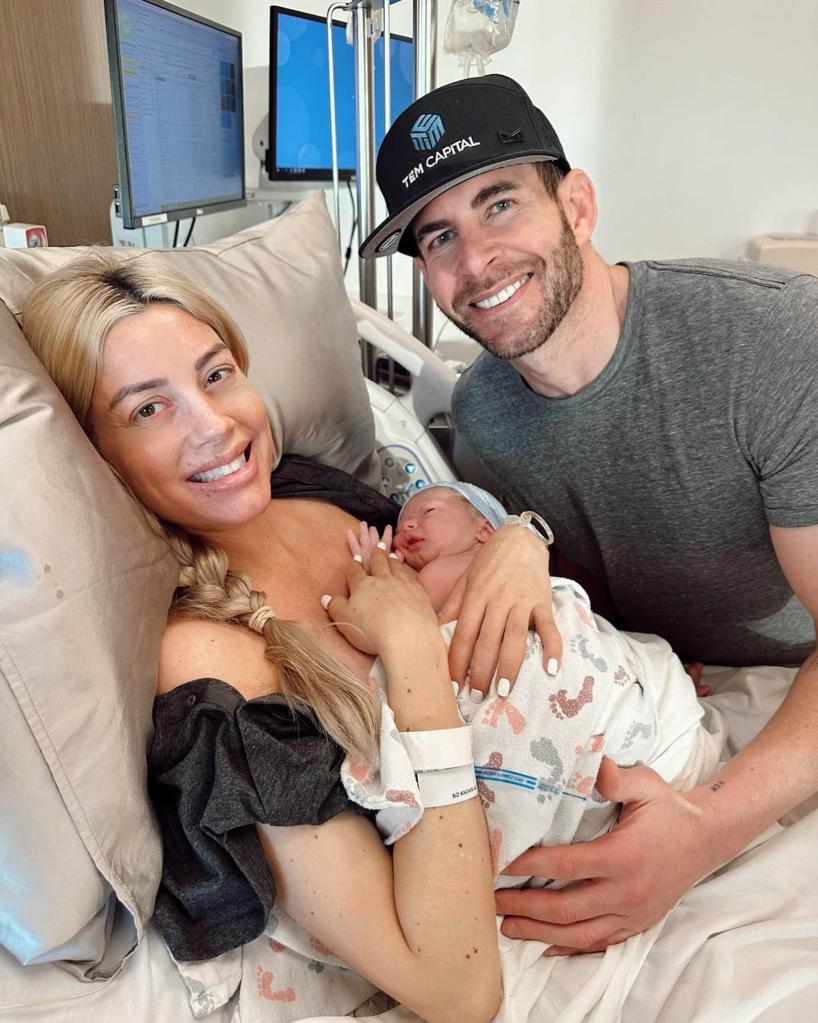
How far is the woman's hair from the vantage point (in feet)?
2.85

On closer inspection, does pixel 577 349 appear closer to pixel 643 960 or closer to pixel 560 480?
pixel 560 480

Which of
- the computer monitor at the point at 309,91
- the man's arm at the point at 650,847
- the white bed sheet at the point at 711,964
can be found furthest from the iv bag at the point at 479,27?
the white bed sheet at the point at 711,964

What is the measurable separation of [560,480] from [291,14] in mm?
1708

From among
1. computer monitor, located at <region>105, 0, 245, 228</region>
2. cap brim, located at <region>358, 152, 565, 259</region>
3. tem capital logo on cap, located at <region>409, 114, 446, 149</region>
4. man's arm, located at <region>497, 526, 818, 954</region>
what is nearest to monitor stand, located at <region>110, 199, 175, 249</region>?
computer monitor, located at <region>105, 0, 245, 228</region>

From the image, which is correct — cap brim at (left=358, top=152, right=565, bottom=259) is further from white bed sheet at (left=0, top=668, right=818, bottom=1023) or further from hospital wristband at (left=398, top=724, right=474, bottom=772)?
white bed sheet at (left=0, top=668, right=818, bottom=1023)

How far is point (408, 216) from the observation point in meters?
1.23

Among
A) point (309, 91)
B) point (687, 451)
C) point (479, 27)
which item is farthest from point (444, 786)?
point (309, 91)

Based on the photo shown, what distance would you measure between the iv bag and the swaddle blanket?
158 centimetres

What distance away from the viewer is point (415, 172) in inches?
47.3

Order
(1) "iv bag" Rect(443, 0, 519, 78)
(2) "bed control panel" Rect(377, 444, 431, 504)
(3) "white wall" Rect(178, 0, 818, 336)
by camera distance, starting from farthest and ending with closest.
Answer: (3) "white wall" Rect(178, 0, 818, 336)
(1) "iv bag" Rect(443, 0, 519, 78)
(2) "bed control panel" Rect(377, 444, 431, 504)

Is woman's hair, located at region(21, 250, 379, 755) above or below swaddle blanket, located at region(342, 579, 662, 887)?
above

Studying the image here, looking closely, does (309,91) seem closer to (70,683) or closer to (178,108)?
(178,108)

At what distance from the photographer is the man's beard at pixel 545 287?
1.24 metres

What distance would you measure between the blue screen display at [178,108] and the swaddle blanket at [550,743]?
1350mm
